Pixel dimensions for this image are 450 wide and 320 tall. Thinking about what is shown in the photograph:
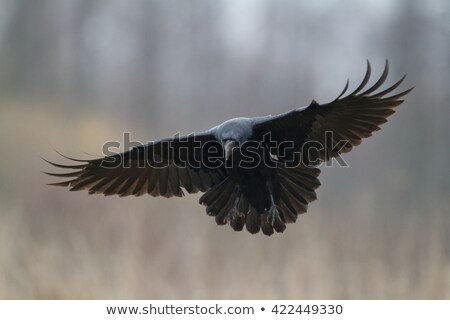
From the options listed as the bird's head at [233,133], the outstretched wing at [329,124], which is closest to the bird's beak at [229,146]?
the bird's head at [233,133]

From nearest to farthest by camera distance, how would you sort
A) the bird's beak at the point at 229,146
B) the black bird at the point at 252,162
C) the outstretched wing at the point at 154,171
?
the bird's beak at the point at 229,146
the black bird at the point at 252,162
the outstretched wing at the point at 154,171

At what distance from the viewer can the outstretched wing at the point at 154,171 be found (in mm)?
4777

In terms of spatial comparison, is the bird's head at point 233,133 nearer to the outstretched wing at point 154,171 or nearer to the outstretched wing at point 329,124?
the outstretched wing at point 329,124

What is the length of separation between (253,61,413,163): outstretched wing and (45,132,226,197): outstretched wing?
1.55 feet

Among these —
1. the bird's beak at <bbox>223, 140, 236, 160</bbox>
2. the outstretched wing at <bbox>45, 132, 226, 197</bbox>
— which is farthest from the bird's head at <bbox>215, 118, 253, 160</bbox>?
the outstretched wing at <bbox>45, 132, 226, 197</bbox>

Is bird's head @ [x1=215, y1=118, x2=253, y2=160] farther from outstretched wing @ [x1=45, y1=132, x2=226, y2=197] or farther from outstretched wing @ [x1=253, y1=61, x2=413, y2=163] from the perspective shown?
outstretched wing @ [x1=45, y1=132, x2=226, y2=197]

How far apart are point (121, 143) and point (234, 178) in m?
1.02

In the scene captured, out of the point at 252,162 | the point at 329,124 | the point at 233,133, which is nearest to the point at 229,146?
the point at 233,133

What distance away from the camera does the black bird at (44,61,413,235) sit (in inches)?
172

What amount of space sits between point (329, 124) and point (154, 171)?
1.23 meters

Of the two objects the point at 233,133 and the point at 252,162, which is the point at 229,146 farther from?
the point at 252,162
